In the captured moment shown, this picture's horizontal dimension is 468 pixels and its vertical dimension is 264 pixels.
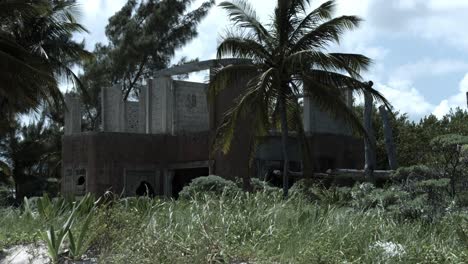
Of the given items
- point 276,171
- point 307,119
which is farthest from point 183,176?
point 307,119

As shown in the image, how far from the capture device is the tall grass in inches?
293

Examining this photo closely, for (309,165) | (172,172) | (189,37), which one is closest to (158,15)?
(189,37)

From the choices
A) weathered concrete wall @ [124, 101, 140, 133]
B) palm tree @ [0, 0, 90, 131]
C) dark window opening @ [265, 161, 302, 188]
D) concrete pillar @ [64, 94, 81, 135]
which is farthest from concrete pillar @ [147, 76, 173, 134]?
dark window opening @ [265, 161, 302, 188]

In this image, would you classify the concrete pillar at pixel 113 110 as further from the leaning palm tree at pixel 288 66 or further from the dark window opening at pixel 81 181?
the leaning palm tree at pixel 288 66

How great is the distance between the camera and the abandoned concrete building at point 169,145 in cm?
2664

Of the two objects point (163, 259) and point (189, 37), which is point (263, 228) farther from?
point (189, 37)

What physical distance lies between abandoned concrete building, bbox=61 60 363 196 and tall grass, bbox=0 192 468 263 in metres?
16.6

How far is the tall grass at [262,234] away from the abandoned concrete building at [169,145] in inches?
654

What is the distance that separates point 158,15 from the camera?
142 feet

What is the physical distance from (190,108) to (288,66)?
1003 cm

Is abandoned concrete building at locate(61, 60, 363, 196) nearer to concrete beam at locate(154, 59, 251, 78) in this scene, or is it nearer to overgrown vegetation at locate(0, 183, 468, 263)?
concrete beam at locate(154, 59, 251, 78)

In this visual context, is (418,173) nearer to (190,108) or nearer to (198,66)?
(198,66)

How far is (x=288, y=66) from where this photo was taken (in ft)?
63.7

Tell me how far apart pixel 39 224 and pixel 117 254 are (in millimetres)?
2568
